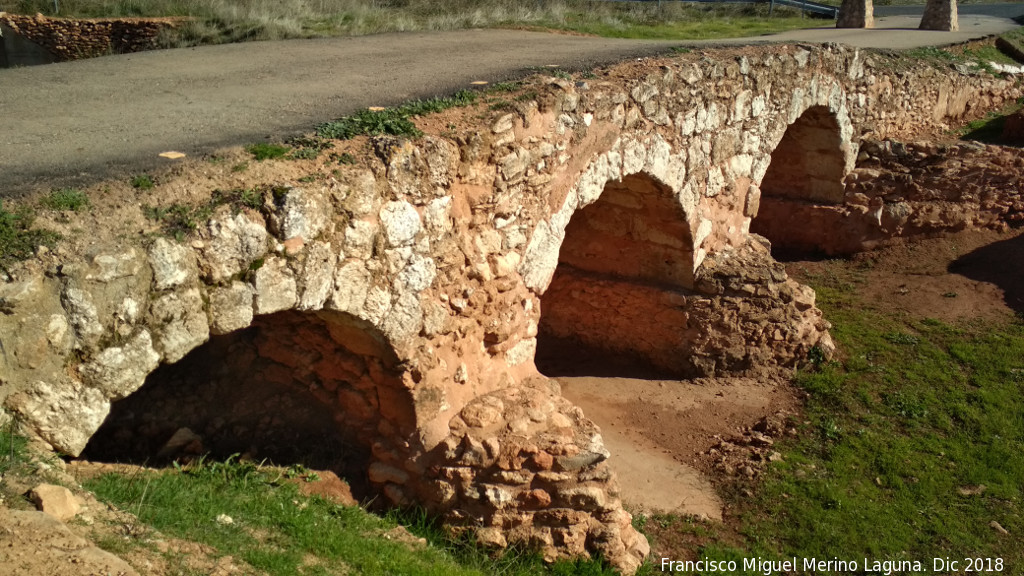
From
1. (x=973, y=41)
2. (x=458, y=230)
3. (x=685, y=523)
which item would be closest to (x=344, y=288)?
(x=458, y=230)

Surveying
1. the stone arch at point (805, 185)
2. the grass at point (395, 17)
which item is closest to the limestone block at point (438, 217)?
the grass at point (395, 17)

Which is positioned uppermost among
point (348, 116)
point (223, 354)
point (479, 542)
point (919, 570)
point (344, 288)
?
point (348, 116)

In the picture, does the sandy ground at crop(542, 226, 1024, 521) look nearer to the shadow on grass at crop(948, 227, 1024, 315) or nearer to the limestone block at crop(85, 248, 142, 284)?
the shadow on grass at crop(948, 227, 1024, 315)

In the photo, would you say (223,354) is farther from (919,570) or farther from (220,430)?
(919,570)

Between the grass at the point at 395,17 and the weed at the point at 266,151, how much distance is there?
6.39 m

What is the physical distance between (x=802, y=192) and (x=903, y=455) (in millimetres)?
5132

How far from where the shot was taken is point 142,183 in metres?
4.32

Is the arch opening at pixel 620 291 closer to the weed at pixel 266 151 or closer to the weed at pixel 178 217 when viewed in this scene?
the weed at pixel 266 151

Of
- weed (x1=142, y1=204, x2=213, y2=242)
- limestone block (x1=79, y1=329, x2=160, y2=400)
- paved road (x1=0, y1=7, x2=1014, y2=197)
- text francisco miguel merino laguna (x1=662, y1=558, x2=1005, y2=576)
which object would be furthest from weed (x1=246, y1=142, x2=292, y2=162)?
text francisco miguel merino laguna (x1=662, y1=558, x2=1005, y2=576)

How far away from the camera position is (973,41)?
607 inches

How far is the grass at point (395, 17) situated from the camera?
12.0 m

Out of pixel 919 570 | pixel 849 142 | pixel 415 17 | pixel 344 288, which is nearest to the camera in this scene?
pixel 344 288

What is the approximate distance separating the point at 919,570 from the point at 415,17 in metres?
10.1

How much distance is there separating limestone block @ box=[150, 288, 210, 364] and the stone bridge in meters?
0.01
